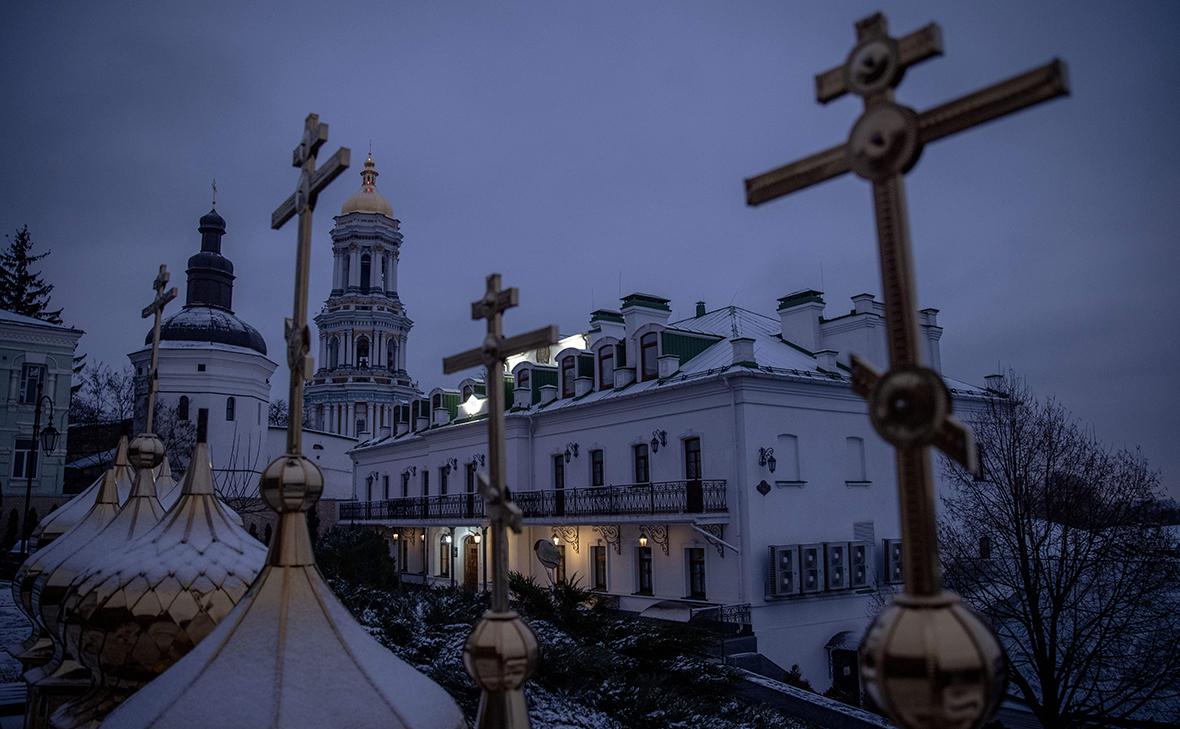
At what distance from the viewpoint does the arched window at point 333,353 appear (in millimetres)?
61625

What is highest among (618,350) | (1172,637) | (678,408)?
(618,350)

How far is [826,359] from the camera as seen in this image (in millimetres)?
24719

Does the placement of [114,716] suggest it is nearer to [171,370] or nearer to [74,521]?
[74,521]

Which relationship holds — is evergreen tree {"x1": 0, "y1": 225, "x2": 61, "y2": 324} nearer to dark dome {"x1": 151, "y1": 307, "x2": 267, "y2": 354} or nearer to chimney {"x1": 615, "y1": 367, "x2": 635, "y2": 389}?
dark dome {"x1": 151, "y1": 307, "x2": 267, "y2": 354}

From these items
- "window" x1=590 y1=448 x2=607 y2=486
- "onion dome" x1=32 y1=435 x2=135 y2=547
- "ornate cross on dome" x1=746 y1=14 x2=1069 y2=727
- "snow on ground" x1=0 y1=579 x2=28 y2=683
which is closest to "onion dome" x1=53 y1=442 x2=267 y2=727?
"onion dome" x1=32 y1=435 x2=135 y2=547

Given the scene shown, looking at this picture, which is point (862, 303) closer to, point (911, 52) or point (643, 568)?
point (643, 568)

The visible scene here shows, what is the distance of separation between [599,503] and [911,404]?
23964 millimetres

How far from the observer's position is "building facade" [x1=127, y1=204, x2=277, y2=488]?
144ft

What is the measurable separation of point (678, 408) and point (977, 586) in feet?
29.6

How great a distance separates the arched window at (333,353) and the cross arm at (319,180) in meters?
60.1

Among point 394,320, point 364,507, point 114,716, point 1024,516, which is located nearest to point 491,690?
point 114,716

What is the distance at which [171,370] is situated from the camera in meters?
43.8

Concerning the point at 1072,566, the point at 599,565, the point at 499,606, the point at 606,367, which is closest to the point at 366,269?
the point at 606,367

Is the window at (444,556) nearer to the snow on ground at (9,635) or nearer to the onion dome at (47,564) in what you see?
the snow on ground at (9,635)
